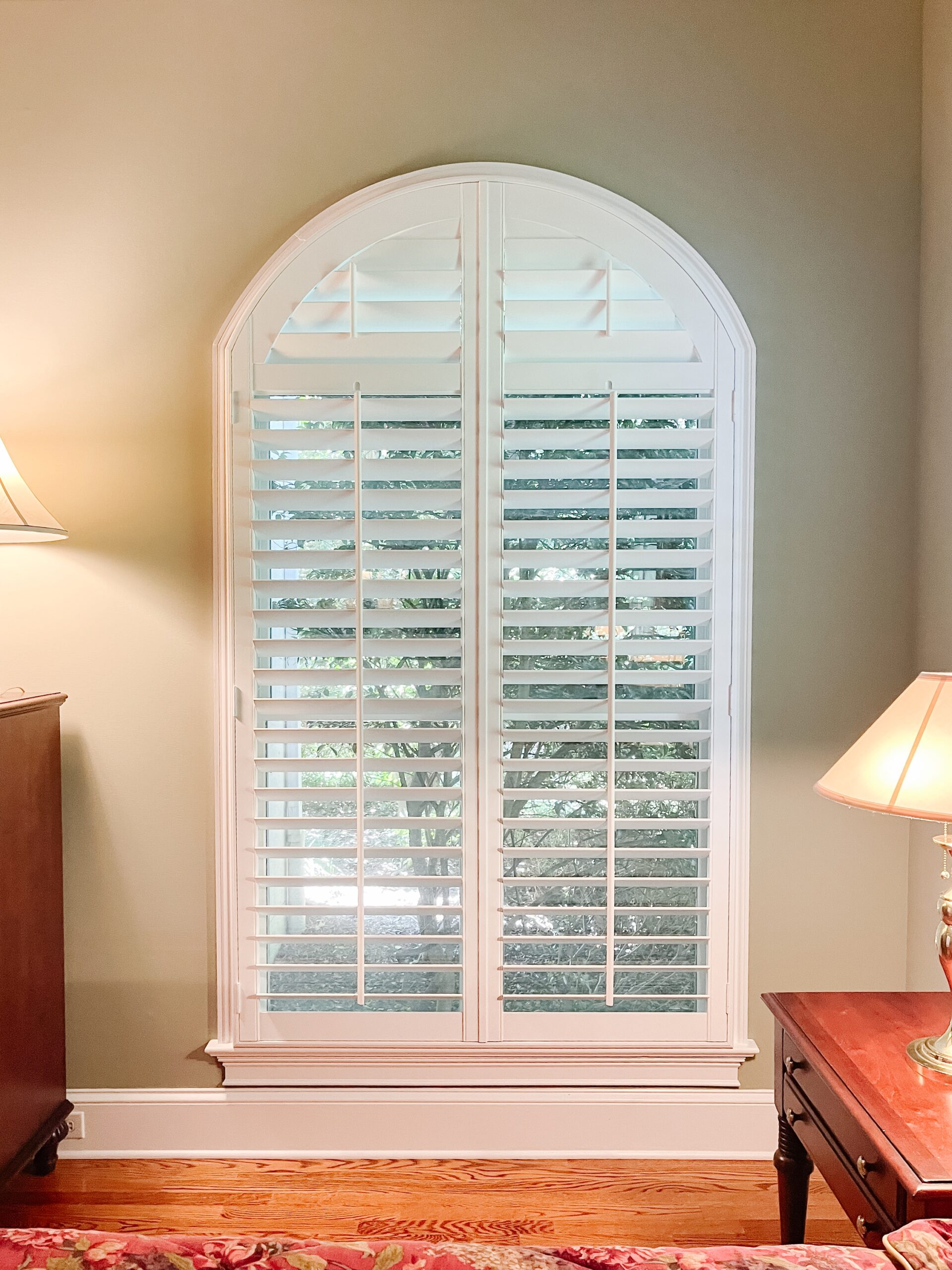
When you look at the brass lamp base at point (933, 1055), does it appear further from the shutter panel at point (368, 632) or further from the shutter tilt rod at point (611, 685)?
the shutter panel at point (368, 632)

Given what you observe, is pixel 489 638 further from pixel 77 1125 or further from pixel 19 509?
pixel 77 1125

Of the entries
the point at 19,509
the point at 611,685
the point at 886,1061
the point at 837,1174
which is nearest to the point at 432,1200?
the point at 837,1174

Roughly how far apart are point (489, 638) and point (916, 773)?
0.97 metres

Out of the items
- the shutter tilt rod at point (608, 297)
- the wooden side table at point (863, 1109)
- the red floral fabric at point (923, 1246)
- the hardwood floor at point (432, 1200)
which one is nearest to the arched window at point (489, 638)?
the shutter tilt rod at point (608, 297)

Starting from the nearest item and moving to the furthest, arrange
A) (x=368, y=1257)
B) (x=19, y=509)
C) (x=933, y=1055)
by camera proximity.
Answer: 1. (x=368, y=1257)
2. (x=933, y=1055)
3. (x=19, y=509)

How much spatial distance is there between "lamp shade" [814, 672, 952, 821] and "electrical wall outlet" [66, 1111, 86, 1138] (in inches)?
74.5

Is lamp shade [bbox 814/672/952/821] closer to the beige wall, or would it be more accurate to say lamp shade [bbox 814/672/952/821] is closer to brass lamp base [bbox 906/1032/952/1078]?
brass lamp base [bbox 906/1032/952/1078]

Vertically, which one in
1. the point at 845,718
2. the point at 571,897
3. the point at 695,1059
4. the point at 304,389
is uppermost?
the point at 304,389

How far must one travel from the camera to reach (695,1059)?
6.40 ft

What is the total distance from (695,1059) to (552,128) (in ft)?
7.35

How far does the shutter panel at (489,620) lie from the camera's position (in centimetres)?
191

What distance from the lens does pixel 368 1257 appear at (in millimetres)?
665

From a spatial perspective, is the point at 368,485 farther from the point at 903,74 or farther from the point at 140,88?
the point at 903,74

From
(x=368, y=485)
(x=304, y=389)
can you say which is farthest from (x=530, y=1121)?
(x=304, y=389)
